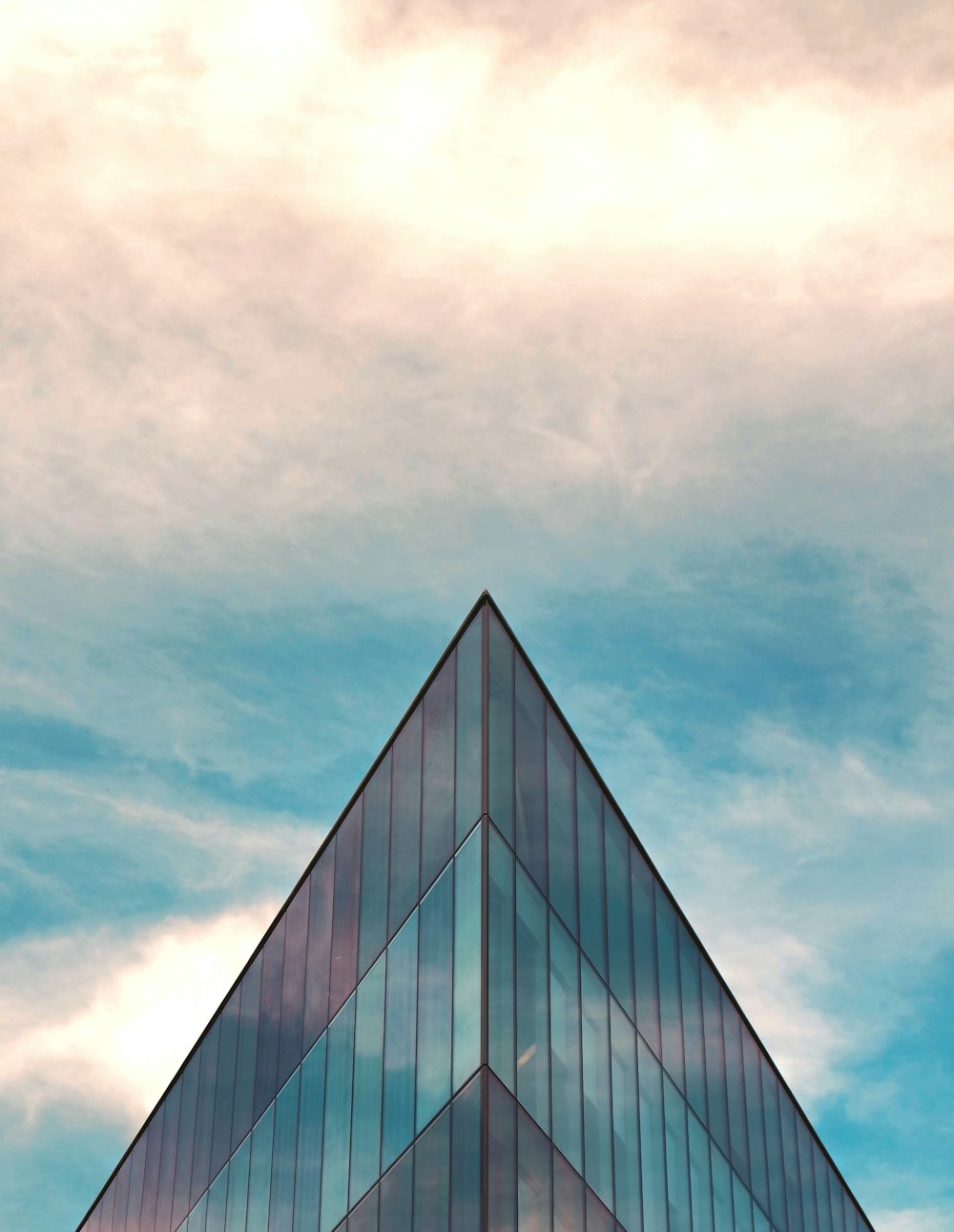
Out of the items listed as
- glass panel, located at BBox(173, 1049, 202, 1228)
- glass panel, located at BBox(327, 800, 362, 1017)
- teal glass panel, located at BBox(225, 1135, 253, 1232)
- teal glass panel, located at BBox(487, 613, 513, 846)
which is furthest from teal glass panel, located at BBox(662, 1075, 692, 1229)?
glass panel, located at BBox(173, 1049, 202, 1228)

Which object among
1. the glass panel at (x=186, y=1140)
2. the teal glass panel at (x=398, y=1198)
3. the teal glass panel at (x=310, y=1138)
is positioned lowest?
the teal glass panel at (x=398, y=1198)

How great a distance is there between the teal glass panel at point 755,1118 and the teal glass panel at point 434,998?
18241 millimetres

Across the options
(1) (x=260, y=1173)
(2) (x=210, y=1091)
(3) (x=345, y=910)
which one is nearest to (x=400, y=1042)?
(3) (x=345, y=910)

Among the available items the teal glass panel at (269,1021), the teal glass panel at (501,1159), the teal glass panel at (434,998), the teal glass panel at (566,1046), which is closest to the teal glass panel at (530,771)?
the teal glass panel at (566,1046)

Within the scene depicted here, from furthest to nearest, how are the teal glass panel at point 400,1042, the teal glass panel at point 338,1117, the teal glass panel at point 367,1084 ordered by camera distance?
1. the teal glass panel at point 338,1117
2. the teal glass panel at point 367,1084
3. the teal glass panel at point 400,1042

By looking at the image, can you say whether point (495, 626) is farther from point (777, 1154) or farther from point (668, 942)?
point (777, 1154)

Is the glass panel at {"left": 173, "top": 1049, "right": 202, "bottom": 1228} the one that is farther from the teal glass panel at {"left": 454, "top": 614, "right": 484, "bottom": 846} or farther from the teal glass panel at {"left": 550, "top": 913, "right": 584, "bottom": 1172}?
the teal glass panel at {"left": 454, "top": 614, "right": 484, "bottom": 846}

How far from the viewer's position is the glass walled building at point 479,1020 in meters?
24.3

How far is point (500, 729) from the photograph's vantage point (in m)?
27.0

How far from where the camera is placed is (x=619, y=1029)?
30188 mm

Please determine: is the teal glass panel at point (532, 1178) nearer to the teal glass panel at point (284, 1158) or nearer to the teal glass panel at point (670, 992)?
the teal glass panel at point (284, 1158)

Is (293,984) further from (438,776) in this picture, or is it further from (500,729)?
(500,729)

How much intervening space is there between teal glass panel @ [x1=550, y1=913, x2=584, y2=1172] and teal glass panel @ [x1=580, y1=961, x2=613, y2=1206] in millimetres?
431

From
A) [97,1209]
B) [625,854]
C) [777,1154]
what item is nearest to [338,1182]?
[625,854]
